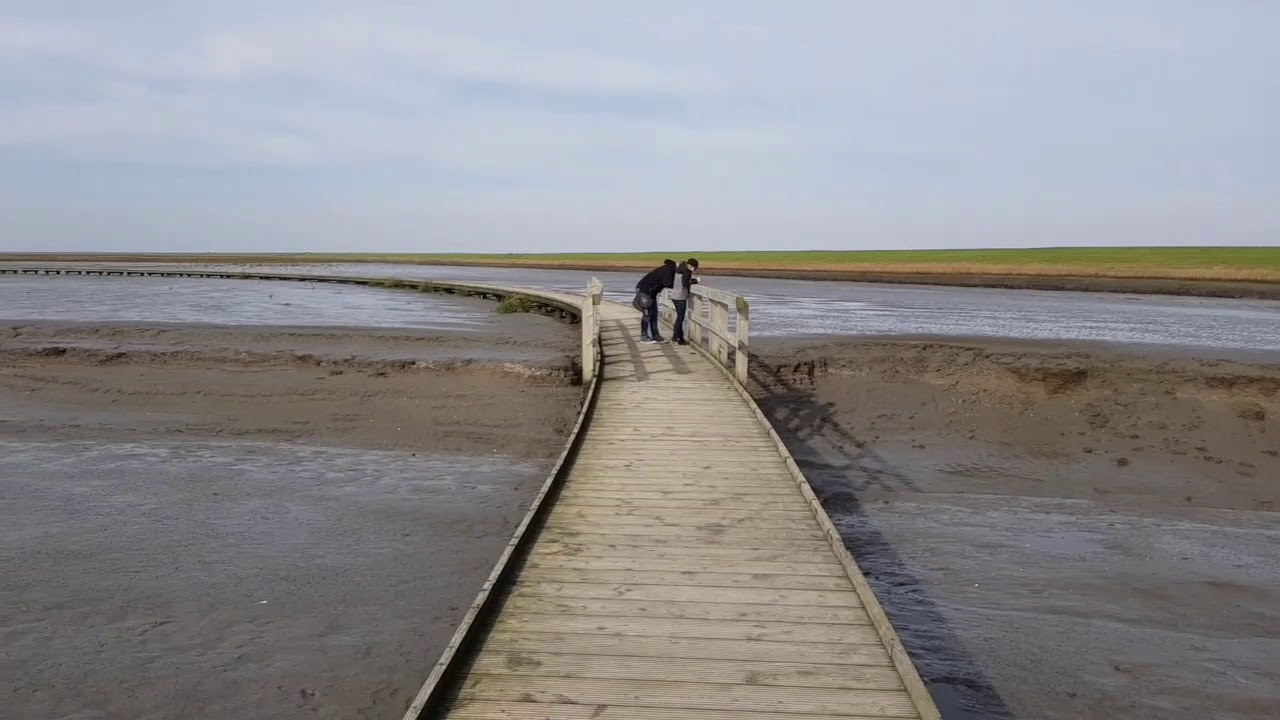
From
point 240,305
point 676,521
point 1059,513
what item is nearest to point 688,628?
point 676,521

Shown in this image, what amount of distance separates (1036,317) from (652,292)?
19.3m

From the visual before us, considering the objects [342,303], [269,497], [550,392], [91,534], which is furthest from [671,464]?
[342,303]

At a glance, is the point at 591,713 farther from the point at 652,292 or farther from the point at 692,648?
the point at 652,292

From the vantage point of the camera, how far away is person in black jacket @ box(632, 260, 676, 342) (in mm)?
16656

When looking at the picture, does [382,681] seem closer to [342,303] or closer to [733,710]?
[733,710]

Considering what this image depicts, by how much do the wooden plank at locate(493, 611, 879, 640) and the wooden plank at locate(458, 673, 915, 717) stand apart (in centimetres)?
53

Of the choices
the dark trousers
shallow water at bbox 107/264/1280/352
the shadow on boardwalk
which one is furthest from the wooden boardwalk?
shallow water at bbox 107/264/1280/352

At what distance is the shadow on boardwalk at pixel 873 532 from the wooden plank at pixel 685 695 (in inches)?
60.3

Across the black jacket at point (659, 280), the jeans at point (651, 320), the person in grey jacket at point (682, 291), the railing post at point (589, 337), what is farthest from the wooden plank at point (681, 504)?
the jeans at point (651, 320)

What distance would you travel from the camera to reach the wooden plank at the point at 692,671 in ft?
→ 16.0

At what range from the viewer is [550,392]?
1669 cm

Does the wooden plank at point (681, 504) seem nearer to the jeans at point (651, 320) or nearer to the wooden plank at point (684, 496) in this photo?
the wooden plank at point (684, 496)

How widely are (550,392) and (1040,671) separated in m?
11.1

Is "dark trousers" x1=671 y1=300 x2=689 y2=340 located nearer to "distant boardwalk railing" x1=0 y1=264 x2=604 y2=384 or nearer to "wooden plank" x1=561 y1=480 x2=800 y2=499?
"distant boardwalk railing" x1=0 y1=264 x2=604 y2=384
